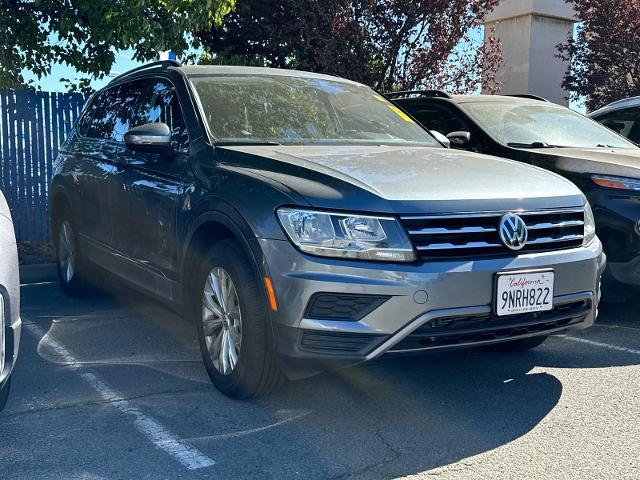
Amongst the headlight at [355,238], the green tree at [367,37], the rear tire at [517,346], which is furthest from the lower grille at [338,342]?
the green tree at [367,37]

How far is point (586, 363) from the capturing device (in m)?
4.65

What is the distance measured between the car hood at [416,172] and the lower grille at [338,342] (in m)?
0.64

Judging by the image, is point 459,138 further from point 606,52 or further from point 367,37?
point 606,52

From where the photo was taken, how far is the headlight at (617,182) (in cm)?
523

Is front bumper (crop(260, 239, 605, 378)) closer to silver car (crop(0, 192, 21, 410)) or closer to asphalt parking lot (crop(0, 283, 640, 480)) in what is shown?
asphalt parking lot (crop(0, 283, 640, 480))

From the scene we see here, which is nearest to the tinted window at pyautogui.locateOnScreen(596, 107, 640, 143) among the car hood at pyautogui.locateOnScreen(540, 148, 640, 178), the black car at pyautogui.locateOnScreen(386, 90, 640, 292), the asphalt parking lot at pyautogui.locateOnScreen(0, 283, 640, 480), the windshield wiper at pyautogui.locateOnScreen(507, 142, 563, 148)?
the black car at pyautogui.locateOnScreen(386, 90, 640, 292)

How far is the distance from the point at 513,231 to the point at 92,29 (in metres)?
6.61

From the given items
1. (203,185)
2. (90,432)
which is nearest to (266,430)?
(90,432)

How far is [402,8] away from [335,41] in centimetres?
99

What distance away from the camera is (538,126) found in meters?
6.53

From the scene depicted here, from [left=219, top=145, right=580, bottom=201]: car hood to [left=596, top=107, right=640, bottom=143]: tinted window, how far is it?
4078mm

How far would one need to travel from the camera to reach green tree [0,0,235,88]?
821 cm

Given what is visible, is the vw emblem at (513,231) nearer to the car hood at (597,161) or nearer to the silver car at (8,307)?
the car hood at (597,161)

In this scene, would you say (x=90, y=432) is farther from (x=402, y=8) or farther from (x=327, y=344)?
(x=402, y=8)
